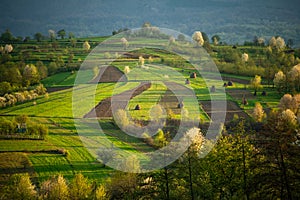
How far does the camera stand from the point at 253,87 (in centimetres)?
9269

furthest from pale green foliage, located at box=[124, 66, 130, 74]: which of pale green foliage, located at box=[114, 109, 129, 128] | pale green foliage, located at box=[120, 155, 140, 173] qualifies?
pale green foliage, located at box=[120, 155, 140, 173]

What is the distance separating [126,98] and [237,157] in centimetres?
5649

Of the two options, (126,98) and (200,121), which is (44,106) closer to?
(126,98)

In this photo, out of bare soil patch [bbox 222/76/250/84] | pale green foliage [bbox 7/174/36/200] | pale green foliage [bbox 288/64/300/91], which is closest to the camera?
pale green foliage [bbox 7/174/36/200]

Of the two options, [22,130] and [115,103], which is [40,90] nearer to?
[115,103]

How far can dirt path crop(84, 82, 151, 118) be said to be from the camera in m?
76.2

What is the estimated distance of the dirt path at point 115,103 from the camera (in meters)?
76.2

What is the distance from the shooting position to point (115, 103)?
271 feet

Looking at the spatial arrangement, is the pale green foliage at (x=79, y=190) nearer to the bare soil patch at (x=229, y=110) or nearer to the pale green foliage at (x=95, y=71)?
the bare soil patch at (x=229, y=110)

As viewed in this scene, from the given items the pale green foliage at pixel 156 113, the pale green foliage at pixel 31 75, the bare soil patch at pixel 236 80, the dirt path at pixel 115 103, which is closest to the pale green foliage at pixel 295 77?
the bare soil patch at pixel 236 80

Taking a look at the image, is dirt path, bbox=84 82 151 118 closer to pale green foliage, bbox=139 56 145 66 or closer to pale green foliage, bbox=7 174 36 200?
pale green foliage, bbox=139 56 145 66

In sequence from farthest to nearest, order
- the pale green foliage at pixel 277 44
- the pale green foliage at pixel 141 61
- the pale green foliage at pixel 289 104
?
the pale green foliage at pixel 277 44
the pale green foliage at pixel 141 61
the pale green foliage at pixel 289 104

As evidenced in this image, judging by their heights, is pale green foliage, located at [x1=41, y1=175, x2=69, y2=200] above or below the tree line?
below

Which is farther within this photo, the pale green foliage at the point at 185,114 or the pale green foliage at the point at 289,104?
the pale green foliage at the point at 289,104
